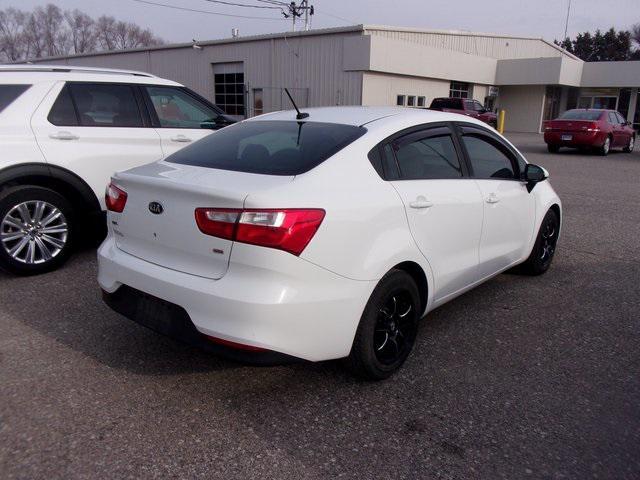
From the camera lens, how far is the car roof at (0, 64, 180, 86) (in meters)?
5.05

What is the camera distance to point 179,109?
20.3ft

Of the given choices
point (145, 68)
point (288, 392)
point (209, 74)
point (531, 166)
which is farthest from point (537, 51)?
point (288, 392)

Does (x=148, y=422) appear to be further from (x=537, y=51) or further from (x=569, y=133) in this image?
(x=537, y=51)

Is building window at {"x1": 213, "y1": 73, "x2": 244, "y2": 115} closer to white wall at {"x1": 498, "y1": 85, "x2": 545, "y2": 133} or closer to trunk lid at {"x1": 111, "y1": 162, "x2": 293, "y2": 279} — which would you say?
white wall at {"x1": 498, "y1": 85, "x2": 545, "y2": 133}

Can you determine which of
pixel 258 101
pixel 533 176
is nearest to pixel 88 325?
pixel 533 176

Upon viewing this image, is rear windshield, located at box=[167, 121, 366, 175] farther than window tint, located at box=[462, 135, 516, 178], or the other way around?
window tint, located at box=[462, 135, 516, 178]

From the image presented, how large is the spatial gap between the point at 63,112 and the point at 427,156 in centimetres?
358

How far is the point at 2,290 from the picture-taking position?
15.3ft

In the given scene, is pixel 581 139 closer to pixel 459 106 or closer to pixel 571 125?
pixel 571 125

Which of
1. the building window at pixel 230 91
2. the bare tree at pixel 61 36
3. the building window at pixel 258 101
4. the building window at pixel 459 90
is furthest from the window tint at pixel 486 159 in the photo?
the bare tree at pixel 61 36

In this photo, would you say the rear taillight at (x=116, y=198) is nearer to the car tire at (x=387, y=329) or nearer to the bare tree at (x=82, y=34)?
the car tire at (x=387, y=329)

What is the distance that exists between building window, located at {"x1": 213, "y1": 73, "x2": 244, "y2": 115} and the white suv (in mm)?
23408

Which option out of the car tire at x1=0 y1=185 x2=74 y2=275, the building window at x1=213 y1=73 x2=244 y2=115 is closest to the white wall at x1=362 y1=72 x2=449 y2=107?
the building window at x1=213 y1=73 x2=244 y2=115

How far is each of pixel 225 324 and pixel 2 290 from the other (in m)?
2.99
